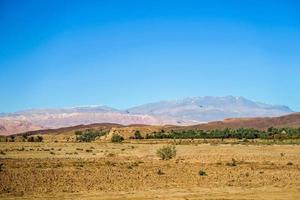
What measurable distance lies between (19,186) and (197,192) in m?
9.69

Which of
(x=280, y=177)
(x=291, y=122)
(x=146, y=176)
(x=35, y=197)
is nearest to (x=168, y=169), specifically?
(x=146, y=176)

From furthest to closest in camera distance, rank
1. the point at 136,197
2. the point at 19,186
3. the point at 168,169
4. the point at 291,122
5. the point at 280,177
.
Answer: the point at 291,122
the point at 168,169
the point at 280,177
the point at 19,186
the point at 136,197

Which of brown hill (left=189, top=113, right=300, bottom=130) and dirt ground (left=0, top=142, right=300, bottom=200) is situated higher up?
brown hill (left=189, top=113, right=300, bottom=130)

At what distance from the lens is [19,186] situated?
26.8 meters

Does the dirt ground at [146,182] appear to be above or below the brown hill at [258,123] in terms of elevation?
below

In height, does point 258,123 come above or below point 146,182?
above

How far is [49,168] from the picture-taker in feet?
121

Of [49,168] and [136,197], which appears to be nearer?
[136,197]

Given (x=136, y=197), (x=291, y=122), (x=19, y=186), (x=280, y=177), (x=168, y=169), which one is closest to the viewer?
(x=136, y=197)

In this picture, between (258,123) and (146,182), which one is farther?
(258,123)

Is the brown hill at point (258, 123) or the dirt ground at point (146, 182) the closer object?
the dirt ground at point (146, 182)

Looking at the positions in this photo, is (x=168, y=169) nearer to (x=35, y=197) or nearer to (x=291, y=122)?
(x=35, y=197)

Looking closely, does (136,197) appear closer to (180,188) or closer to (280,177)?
(180,188)

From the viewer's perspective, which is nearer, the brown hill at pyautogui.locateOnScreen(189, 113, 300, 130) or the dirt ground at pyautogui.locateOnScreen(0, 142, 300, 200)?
the dirt ground at pyautogui.locateOnScreen(0, 142, 300, 200)
